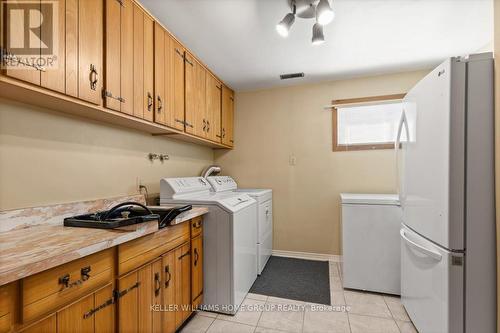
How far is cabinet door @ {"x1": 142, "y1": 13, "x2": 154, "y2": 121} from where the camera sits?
1668 mm

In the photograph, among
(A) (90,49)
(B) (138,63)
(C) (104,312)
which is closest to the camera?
(C) (104,312)

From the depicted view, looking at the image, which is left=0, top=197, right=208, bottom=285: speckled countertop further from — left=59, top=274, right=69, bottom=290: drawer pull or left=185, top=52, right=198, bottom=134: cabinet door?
left=185, top=52, right=198, bottom=134: cabinet door

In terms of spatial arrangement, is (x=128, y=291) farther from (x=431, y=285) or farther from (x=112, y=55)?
(x=431, y=285)

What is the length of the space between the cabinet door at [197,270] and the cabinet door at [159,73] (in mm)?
1015

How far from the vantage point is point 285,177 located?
3.21 metres

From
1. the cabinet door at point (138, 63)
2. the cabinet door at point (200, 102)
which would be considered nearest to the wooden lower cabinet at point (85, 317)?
the cabinet door at point (138, 63)

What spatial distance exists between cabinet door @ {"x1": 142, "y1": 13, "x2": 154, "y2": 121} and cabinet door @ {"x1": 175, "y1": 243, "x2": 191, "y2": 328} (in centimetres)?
103

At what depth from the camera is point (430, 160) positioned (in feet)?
4.67

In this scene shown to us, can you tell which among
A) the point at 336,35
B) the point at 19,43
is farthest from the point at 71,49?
Answer: the point at 336,35

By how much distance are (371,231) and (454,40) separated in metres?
1.91

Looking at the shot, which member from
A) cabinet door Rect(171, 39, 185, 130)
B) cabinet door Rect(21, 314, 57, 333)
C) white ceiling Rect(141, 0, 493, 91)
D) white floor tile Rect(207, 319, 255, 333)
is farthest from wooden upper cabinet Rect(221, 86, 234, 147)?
cabinet door Rect(21, 314, 57, 333)

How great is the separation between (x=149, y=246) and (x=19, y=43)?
112cm

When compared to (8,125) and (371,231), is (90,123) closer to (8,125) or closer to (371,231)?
(8,125)

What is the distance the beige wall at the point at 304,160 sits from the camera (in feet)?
9.42
